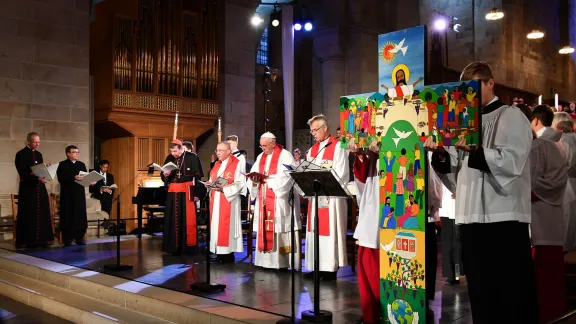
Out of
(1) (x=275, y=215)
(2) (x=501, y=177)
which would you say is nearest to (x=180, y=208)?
(1) (x=275, y=215)

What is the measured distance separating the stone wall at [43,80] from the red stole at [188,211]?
3.18m

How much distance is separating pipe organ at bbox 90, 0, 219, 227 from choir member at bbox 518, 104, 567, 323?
356 inches

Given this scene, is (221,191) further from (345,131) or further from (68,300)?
(345,131)

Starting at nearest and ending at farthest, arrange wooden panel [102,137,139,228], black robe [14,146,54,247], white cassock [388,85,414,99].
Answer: white cassock [388,85,414,99] < black robe [14,146,54,247] < wooden panel [102,137,139,228]

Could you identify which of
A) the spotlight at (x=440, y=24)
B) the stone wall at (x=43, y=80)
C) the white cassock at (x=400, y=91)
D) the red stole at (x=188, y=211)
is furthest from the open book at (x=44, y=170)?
the spotlight at (x=440, y=24)

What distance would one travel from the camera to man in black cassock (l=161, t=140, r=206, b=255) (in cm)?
841

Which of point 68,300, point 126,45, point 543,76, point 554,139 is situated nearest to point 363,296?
point 554,139

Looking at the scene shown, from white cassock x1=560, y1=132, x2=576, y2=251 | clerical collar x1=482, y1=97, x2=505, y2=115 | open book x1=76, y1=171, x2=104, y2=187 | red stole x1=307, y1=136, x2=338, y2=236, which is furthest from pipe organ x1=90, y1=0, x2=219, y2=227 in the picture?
clerical collar x1=482, y1=97, x2=505, y2=115

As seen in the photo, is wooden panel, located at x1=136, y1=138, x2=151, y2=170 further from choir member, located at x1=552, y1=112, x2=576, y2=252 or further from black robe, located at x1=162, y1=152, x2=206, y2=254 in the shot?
choir member, located at x1=552, y1=112, x2=576, y2=252

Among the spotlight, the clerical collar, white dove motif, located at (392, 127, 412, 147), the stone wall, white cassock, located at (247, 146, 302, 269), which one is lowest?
white cassock, located at (247, 146, 302, 269)

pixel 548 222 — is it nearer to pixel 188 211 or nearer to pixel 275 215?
pixel 275 215

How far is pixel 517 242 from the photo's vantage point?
328 centimetres

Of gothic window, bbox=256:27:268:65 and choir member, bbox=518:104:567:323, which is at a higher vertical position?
gothic window, bbox=256:27:268:65

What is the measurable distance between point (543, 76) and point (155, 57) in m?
17.9
